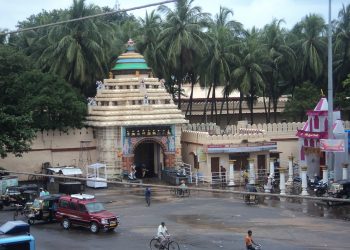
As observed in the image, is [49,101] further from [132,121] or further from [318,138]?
[318,138]

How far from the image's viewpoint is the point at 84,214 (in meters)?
25.2

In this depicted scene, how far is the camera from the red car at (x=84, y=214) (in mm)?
24750

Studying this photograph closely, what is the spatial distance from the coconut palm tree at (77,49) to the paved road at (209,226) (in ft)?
39.7

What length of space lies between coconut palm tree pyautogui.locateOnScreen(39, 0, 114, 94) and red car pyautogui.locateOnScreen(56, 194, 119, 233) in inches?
699

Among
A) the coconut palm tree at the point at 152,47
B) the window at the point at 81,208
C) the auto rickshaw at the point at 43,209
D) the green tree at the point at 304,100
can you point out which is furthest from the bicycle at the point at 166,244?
the green tree at the point at 304,100

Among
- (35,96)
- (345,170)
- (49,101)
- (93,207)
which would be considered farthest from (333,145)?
(35,96)

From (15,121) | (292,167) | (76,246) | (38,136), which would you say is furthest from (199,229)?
(38,136)

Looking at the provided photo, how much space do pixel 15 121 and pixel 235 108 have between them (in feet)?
94.4

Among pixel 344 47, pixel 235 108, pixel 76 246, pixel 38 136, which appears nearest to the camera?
pixel 76 246

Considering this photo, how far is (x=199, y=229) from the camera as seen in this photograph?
25.2m

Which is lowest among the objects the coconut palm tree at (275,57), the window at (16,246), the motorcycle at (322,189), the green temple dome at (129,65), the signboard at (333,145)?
the window at (16,246)

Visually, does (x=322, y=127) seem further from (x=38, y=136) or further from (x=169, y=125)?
(x=38, y=136)

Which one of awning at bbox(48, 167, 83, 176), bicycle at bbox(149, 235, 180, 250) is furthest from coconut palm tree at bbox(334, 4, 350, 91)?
bicycle at bbox(149, 235, 180, 250)

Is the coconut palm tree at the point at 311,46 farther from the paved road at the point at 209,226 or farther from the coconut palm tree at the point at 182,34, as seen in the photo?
the paved road at the point at 209,226
